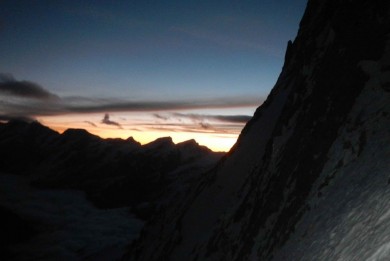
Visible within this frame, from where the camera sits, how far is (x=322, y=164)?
8.64 m

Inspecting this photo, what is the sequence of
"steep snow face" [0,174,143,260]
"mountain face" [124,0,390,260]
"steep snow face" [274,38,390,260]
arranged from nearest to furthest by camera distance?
"steep snow face" [274,38,390,260]
"mountain face" [124,0,390,260]
"steep snow face" [0,174,143,260]

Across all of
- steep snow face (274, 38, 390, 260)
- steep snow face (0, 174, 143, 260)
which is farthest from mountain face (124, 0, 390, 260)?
steep snow face (0, 174, 143, 260)

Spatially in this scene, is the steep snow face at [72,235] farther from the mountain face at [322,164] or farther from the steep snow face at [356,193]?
the steep snow face at [356,193]

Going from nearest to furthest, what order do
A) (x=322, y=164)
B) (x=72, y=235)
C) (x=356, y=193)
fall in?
(x=356, y=193)
(x=322, y=164)
(x=72, y=235)

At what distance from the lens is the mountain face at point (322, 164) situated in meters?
6.00

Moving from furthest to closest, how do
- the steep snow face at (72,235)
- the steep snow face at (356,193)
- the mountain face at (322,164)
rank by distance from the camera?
the steep snow face at (72,235)
the mountain face at (322,164)
the steep snow face at (356,193)

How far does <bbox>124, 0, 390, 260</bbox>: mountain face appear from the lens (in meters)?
6.00

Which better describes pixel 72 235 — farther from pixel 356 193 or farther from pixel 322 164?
pixel 356 193

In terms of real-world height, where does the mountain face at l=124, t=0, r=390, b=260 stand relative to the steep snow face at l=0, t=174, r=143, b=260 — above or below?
above

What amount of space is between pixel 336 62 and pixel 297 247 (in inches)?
296

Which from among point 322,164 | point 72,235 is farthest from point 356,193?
point 72,235

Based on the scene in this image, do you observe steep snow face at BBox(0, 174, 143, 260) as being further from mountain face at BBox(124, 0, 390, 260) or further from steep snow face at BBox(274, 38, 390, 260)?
steep snow face at BBox(274, 38, 390, 260)

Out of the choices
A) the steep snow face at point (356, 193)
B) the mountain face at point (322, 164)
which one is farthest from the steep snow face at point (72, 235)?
the steep snow face at point (356, 193)

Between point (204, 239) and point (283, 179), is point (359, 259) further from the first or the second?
point (204, 239)
